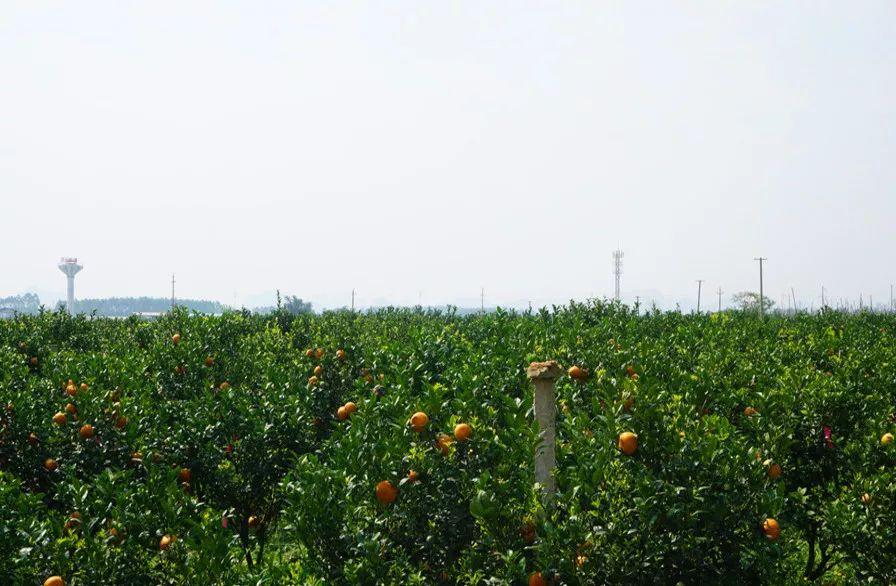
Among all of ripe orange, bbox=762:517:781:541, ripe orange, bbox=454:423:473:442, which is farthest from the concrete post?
ripe orange, bbox=762:517:781:541

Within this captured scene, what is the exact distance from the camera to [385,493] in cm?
516

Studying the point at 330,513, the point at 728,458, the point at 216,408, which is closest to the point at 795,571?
the point at 728,458

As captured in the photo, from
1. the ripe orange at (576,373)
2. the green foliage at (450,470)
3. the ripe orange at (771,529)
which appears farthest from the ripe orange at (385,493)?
the ripe orange at (576,373)

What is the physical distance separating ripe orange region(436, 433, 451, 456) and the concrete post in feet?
2.22

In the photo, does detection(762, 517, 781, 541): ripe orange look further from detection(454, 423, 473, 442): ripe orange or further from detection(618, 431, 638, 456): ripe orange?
detection(454, 423, 473, 442): ripe orange

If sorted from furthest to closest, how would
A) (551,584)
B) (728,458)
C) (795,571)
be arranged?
(795,571)
(728,458)
(551,584)

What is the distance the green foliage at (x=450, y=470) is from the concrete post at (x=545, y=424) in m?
0.08

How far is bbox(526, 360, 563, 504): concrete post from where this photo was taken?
4957mm

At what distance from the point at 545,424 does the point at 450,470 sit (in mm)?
835

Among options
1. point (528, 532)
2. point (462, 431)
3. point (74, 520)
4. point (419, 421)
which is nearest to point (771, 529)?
point (528, 532)

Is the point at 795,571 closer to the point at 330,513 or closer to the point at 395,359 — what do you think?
the point at 330,513

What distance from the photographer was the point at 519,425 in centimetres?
546

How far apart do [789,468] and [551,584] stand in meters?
4.12

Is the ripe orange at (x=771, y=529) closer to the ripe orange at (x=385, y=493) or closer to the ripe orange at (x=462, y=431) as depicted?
the ripe orange at (x=462, y=431)
